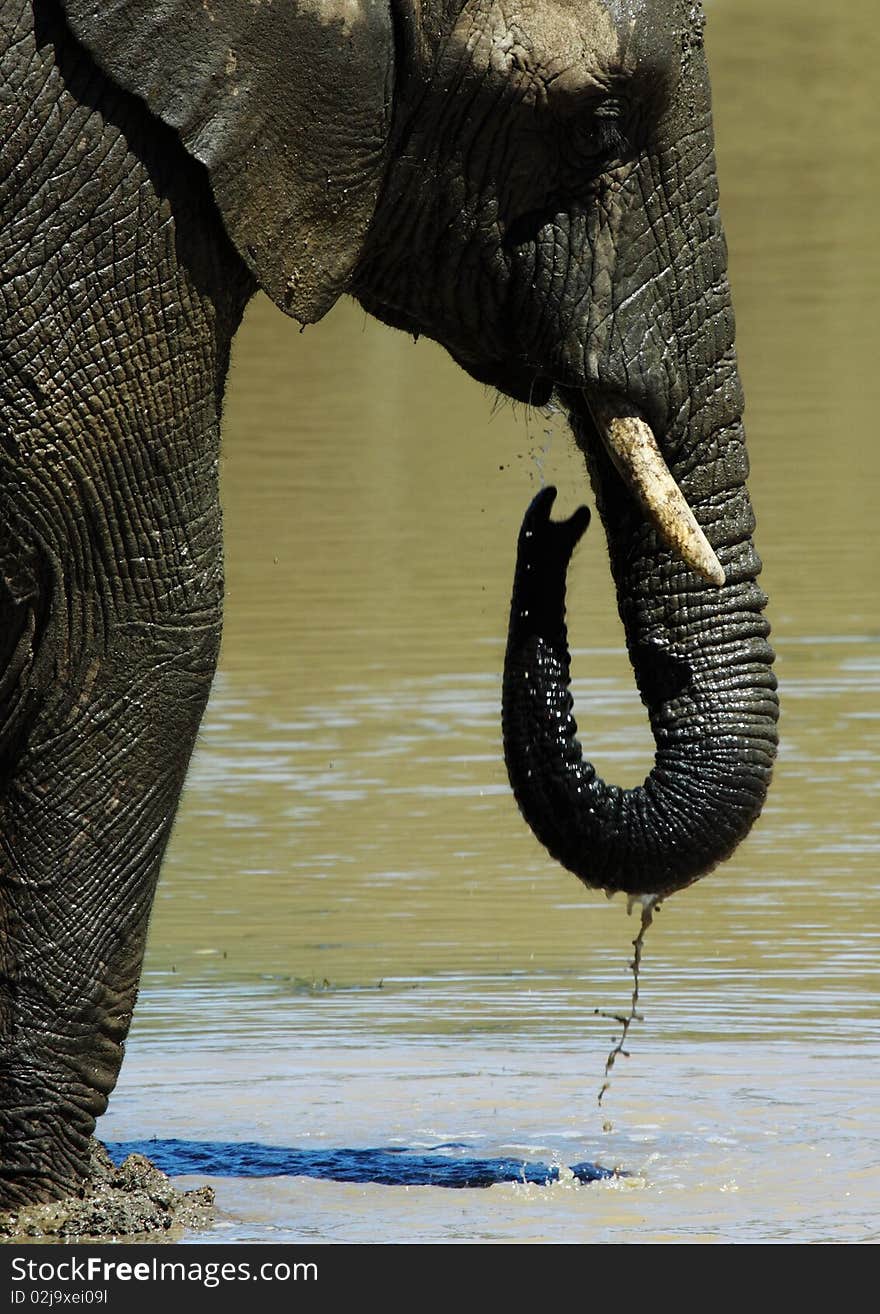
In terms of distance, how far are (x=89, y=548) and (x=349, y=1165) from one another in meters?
1.81

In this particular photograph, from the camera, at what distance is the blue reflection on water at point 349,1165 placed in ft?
22.5

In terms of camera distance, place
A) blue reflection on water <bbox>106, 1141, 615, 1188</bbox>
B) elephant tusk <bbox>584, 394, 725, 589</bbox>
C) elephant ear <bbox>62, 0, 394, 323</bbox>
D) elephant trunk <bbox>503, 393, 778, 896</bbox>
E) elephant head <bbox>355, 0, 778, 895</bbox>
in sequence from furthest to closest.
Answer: blue reflection on water <bbox>106, 1141, 615, 1188</bbox> < elephant trunk <bbox>503, 393, 778, 896</bbox> < elephant tusk <bbox>584, 394, 725, 589</bbox> < elephant head <bbox>355, 0, 778, 895</bbox> < elephant ear <bbox>62, 0, 394, 323</bbox>

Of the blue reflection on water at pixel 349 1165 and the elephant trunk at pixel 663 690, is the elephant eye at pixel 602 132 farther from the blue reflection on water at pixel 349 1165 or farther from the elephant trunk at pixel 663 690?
the blue reflection on water at pixel 349 1165

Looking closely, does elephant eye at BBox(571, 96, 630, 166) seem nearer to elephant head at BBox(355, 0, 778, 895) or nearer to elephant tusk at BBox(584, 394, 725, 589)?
elephant head at BBox(355, 0, 778, 895)

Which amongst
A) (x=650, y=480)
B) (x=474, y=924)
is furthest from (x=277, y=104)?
(x=474, y=924)

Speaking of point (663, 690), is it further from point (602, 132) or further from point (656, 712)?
point (602, 132)

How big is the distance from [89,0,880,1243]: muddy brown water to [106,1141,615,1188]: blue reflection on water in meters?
0.04

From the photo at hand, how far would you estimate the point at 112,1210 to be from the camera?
6246 mm

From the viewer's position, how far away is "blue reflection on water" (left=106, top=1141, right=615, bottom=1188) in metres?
6.87

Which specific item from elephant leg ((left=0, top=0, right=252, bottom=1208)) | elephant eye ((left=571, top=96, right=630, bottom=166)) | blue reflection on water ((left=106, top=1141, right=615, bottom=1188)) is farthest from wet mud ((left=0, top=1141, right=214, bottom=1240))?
elephant eye ((left=571, top=96, right=630, bottom=166))

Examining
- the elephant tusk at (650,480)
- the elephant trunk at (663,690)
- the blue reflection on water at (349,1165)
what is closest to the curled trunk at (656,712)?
the elephant trunk at (663,690)

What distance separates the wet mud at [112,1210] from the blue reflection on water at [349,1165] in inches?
19.7
